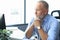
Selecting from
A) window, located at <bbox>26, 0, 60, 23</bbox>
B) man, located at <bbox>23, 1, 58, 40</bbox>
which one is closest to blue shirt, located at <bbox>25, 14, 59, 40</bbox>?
man, located at <bbox>23, 1, 58, 40</bbox>

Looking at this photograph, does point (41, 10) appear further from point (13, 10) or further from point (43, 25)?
point (13, 10)

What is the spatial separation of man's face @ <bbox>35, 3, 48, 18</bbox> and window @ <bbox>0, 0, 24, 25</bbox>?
966mm

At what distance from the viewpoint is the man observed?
1.21 meters

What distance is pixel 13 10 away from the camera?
87.7 inches

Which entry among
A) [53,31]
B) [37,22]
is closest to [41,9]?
[37,22]

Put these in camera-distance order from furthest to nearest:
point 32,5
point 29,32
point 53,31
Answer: point 32,5 < point 29,32 < point 53,31

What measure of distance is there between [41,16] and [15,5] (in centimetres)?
102

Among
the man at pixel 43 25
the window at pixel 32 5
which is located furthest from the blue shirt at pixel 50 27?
the window at pixel 32 5

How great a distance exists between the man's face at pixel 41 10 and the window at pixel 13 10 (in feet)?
3.17

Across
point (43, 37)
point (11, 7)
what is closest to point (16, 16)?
point (11, 7)

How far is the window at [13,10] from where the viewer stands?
85.6 inches

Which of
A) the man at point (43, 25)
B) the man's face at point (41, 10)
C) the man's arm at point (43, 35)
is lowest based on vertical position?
the man's arm at point (43, 35)

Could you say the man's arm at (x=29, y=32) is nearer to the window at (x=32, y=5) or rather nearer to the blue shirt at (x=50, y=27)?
the blue shirt at (x=50, y=27)

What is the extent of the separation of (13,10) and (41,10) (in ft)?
3.40
